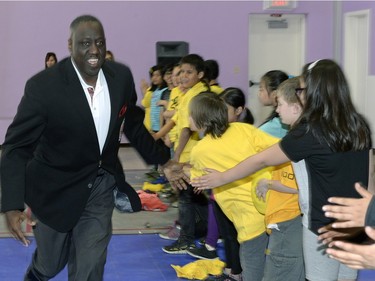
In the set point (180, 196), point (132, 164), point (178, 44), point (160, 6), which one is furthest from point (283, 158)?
point (160, 6)

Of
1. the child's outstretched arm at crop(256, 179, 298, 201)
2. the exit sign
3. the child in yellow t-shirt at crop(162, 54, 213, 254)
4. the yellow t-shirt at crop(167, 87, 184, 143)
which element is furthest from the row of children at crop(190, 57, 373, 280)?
the exit sign

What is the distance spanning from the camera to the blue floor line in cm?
575

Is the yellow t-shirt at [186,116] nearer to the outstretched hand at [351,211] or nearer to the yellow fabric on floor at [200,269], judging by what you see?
the yellow fabric on floor at [200,269]

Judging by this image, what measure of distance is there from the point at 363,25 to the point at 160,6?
4.35 m

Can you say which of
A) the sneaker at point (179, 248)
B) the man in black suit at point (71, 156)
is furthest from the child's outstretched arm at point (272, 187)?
the sneaker at point (179, 248)

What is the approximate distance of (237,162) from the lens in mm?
4609

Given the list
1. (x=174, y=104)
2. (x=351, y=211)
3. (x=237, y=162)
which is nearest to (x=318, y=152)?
(x=351, y=211)

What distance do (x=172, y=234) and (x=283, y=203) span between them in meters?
2.89

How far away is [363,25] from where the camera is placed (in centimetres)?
1426

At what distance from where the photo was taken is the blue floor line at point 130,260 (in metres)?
5.75

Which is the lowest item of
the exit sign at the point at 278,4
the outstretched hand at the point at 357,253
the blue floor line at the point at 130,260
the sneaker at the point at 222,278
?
the blue floor line at the point at 130,260

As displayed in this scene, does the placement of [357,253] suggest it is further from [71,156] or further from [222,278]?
[222,278]

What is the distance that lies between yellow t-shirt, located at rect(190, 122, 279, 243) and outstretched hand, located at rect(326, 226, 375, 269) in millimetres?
2237

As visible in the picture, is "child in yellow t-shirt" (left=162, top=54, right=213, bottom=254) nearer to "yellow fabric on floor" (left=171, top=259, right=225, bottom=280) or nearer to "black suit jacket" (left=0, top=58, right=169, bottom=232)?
"yellow fabric on floor" (left=171, top=259, right=225, bottom=280)
